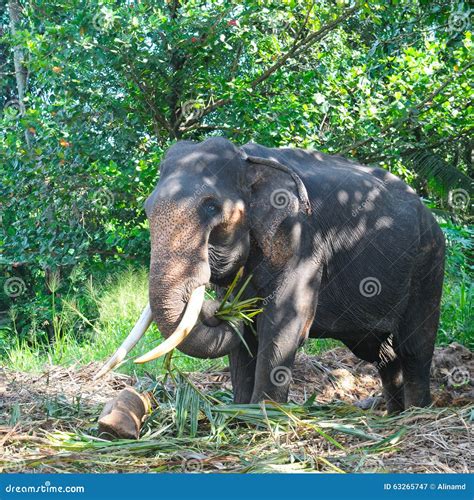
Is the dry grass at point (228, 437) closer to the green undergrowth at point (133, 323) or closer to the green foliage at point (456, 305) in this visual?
the green undergrowth at point (133, 323)

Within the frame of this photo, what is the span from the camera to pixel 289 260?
4957 mm

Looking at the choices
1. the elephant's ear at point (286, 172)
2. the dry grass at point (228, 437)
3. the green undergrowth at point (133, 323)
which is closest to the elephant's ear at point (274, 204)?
the elephant's ear at point (286, 172)

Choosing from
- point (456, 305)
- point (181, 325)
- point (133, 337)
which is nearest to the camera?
point (181, 325)

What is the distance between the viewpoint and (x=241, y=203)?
485 cm

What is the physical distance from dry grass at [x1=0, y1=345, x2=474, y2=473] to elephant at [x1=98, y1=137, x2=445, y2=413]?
0.32 meters

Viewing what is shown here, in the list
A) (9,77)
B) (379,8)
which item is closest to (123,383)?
(379,8)

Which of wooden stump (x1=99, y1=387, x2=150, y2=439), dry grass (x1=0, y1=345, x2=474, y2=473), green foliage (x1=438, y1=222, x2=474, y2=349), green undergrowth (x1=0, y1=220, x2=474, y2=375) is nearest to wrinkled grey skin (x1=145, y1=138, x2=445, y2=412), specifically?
dry grass (x1=0, y1=345, x2=474, y2=473)

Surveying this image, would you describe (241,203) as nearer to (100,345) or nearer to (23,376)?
(23,376)

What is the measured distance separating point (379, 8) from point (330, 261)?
232 inches

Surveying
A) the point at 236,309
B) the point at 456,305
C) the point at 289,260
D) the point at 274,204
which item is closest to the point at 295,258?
the point at 289,260

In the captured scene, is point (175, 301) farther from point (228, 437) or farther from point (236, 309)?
point (228, 437)

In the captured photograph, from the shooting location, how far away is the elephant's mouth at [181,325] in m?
4.20

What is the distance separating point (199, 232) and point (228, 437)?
1107mm

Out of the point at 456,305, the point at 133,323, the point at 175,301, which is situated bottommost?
the point at 133,323
